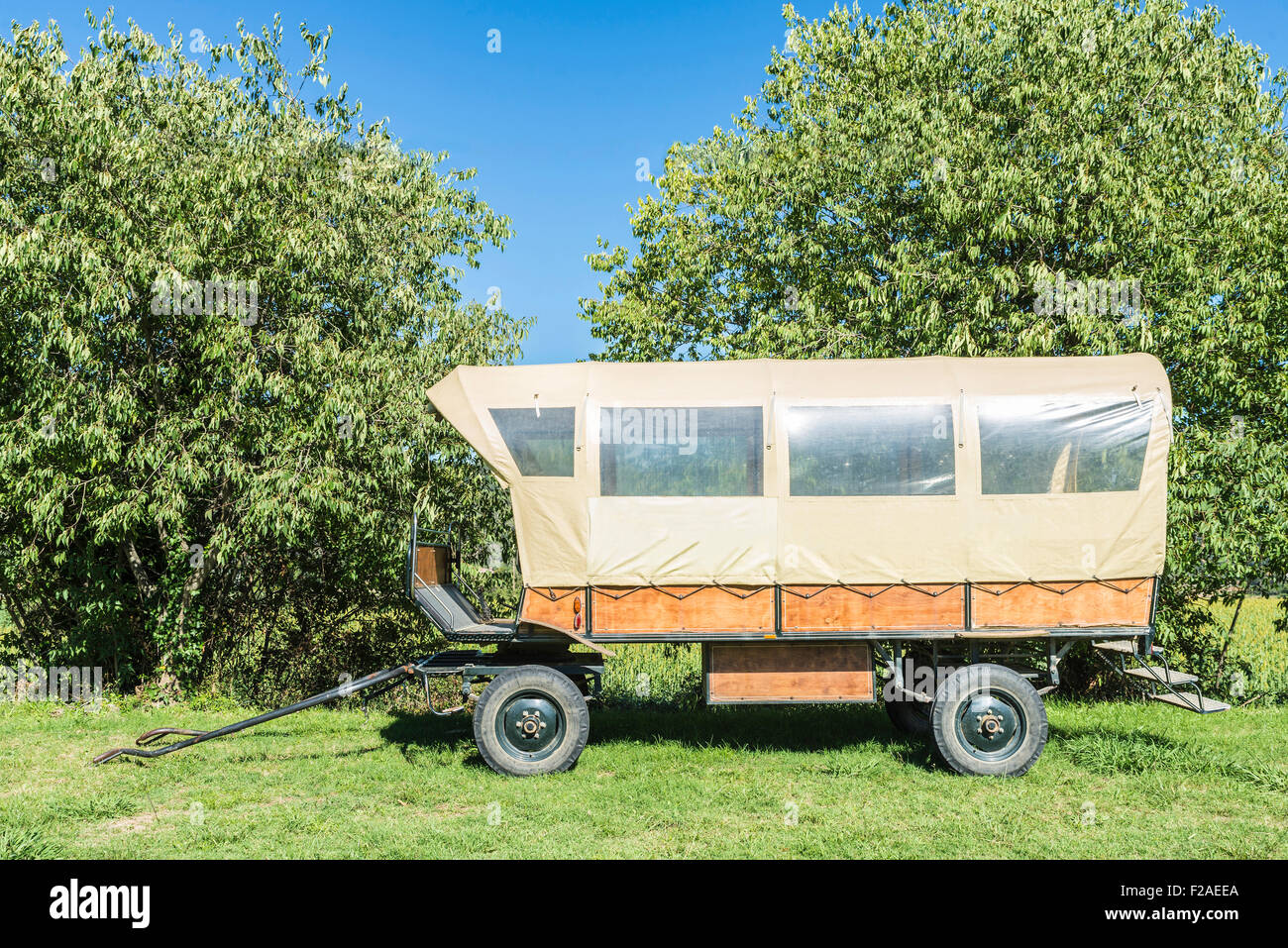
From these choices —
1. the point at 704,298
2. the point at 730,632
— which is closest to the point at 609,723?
the point at 730,632

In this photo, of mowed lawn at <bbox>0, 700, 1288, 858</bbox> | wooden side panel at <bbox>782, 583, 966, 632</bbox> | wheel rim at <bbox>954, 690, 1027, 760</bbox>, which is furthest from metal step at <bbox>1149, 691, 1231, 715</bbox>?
wooden side panel at <bbox>782, 583, 966, 632</bbox>

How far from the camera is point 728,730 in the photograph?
9820 millimetres

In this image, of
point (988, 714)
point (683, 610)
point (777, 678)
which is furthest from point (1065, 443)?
point (683, 610)

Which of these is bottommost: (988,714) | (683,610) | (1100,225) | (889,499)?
(988,714)

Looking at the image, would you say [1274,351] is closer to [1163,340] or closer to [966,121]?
[1163,340]

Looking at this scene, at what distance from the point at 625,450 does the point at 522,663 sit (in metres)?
2.25

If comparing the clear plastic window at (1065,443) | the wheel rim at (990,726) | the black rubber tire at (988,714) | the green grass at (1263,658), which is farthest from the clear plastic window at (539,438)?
the green grass at (1263,658)

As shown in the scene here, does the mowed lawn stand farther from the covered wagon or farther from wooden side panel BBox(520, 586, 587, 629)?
wooden side panel BBox(520, 586, 587, 629)

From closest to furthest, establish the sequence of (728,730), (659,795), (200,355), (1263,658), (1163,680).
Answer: (659,795)
(1163,680)
(728,730)
(200,355)
(1263,658)

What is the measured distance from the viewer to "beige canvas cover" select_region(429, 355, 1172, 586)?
309 inches

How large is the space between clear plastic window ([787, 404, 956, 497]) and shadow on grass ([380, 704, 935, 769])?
2.43 m

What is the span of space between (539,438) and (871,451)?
2.74 metres

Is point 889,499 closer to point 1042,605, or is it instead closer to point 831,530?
point 831,530
